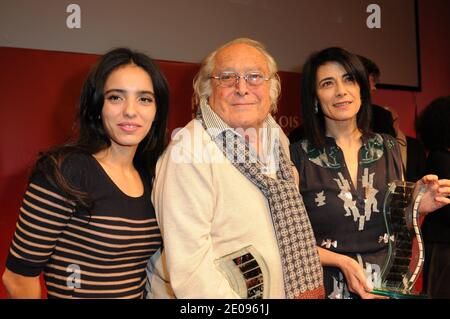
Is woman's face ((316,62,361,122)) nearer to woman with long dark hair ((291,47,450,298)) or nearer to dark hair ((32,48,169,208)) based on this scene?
woman with long dark hair ((291,47,450,298))

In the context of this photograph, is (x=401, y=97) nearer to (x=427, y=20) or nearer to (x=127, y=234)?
(x=427, y=20)

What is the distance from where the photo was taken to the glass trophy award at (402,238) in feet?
4.74

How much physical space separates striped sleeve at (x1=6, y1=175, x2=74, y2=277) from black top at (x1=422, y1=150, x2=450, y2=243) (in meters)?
1.54

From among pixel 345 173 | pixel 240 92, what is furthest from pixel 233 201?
pixel 345 173

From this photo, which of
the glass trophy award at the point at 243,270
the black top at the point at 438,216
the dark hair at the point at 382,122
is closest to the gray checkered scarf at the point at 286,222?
the glass trophy award at the point at 243,270

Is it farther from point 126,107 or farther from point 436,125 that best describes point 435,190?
point 126,107

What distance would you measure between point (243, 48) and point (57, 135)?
1.42 meters

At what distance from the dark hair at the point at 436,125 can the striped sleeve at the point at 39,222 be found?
160cm

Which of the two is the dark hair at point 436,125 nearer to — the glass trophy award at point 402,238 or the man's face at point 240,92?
the glass trophy award at point 402,238

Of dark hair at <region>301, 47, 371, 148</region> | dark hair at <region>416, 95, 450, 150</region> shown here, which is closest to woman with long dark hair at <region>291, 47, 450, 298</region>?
dark hair at <region>301, 47, 371, 148</region>

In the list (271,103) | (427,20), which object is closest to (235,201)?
(271,103)

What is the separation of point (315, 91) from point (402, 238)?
0.62 m

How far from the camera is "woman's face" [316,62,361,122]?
1.70 metres

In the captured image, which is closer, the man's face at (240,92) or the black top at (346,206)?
the man's face at (240,92)
